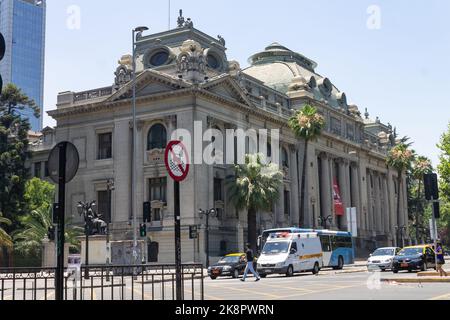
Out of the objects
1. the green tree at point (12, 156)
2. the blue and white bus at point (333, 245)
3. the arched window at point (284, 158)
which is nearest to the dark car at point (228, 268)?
the blue and white bus at point (333, 245)

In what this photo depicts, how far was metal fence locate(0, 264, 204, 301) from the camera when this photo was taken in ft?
47.2

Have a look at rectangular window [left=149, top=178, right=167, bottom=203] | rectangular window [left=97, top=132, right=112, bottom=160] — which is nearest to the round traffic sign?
rectangular window [left=149, top=178, right=167, bottom=203]

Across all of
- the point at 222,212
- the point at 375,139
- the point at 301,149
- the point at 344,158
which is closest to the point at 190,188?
the point at 222,212

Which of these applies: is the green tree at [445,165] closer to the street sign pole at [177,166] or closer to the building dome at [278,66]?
the building dome at [278,66]

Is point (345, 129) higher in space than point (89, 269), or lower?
higher

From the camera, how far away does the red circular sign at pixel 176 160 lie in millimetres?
13031

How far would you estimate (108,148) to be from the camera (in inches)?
2446

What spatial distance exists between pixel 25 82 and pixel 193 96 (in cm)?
14464

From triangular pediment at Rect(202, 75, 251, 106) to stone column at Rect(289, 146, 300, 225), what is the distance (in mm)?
12225

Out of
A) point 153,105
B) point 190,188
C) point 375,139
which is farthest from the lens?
point 375,139

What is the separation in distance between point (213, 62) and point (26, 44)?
5563 inches

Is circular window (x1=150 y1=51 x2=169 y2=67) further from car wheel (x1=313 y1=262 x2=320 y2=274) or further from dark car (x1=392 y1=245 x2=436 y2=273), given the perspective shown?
dark car (x1=392 y1=245 x2=436 y2=273)

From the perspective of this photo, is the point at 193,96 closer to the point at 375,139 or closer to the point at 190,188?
the point at 190,188

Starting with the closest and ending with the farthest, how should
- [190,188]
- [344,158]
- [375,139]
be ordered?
[190,188]
[344,158]
[375,139]
